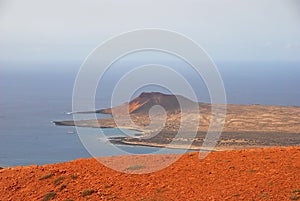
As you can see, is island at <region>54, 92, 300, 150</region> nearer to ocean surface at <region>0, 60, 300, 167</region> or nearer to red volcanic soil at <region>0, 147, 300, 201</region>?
ocean surface at <region>0, 60, 300, 167</region>

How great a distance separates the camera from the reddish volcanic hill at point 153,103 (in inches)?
4564

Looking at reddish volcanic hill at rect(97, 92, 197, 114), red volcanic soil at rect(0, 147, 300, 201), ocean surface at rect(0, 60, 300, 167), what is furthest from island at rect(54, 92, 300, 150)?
red volcanic soil at rect(0, 147, 300, 201)

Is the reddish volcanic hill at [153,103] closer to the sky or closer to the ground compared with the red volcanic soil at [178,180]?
closer to the sky

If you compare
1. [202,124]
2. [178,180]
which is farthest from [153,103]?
[178,180]

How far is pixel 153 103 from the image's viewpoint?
122 meters

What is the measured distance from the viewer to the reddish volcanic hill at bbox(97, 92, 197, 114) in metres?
116

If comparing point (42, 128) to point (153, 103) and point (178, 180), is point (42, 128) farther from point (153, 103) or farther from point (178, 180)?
point (178, 180)

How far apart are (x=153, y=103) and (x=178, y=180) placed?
345 feet

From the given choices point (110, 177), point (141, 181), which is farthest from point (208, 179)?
point (110, 177)

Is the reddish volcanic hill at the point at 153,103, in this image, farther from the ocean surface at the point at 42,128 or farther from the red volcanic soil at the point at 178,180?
the red volcanic soil at the point at 178,180

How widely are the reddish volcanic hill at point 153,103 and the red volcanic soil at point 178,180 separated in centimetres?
9348

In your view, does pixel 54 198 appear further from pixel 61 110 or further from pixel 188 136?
pixel 61 110

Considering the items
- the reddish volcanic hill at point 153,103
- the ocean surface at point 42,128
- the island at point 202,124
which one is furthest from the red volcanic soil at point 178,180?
the reddish volcanic hill at point 153,103

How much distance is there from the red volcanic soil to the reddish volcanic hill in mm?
93478
